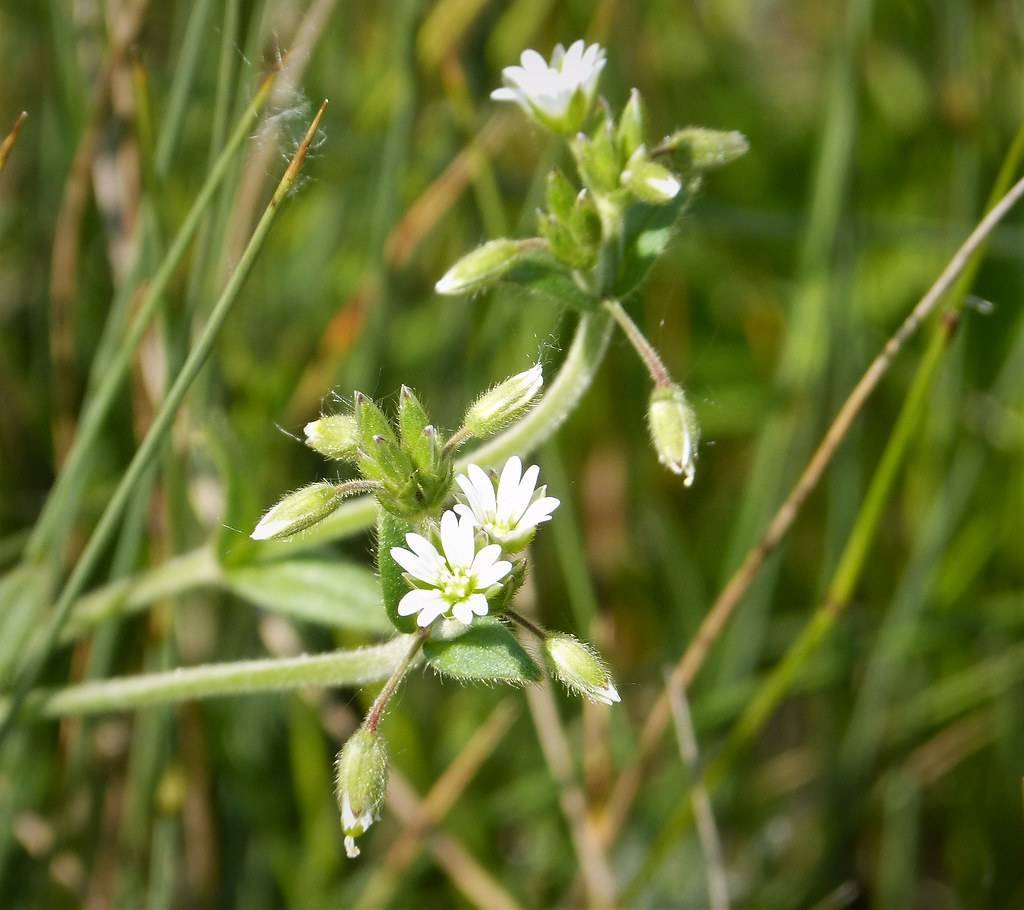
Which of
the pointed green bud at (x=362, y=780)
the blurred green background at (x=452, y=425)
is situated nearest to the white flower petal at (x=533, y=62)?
the blurred green background at (x=452, y=425)

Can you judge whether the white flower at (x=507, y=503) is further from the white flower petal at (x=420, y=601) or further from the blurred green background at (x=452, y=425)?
the blurred green background at (x=452, y=425)

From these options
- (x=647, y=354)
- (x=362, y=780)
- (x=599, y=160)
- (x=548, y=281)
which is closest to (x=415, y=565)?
(x=362, y=780)

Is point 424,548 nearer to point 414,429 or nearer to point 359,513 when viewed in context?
point 414,429

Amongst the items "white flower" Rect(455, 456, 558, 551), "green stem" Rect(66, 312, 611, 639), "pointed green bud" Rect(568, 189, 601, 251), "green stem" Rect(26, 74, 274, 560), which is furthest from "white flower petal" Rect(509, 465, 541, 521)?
"green stem" Rect(26, 74, 274, 560)

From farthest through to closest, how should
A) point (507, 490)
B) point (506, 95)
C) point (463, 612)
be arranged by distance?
point (506, 95)
point (507, 490)
point (463, 612)

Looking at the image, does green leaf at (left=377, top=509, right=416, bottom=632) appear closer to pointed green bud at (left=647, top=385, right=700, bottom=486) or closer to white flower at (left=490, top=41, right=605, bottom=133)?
pointed green bud at (left=647, top=385, right=700, bottom=486)

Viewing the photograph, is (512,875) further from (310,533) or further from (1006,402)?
(1006,402)
